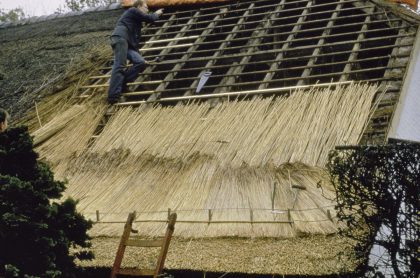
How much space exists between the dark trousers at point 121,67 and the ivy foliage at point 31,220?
8.20 feet

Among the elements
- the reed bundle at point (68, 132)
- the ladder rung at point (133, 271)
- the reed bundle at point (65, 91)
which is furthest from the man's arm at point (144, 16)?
the ladder rung at point (133, 271)

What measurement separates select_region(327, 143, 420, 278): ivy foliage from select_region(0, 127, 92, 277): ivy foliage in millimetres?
1977

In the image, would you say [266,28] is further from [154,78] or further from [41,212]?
[41,212]

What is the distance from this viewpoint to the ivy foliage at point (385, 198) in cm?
357

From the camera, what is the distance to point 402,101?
526 cm

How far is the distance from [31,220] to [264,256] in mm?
1679

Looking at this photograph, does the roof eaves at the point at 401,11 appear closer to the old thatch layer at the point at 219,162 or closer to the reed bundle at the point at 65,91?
the old thatch layer at the point at 219,162

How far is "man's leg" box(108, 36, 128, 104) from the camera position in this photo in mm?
6643

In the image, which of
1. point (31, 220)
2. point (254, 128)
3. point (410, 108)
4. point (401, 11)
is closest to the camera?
point (31, 220)

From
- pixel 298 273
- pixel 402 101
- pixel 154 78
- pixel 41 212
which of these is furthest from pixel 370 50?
pixel 41 212

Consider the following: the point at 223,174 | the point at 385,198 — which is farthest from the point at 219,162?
the point at 385,198

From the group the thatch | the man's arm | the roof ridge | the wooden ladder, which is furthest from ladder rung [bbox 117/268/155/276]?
the roof ridge

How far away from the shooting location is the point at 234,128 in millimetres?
5363

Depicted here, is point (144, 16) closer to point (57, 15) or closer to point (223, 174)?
point (223, 174)
